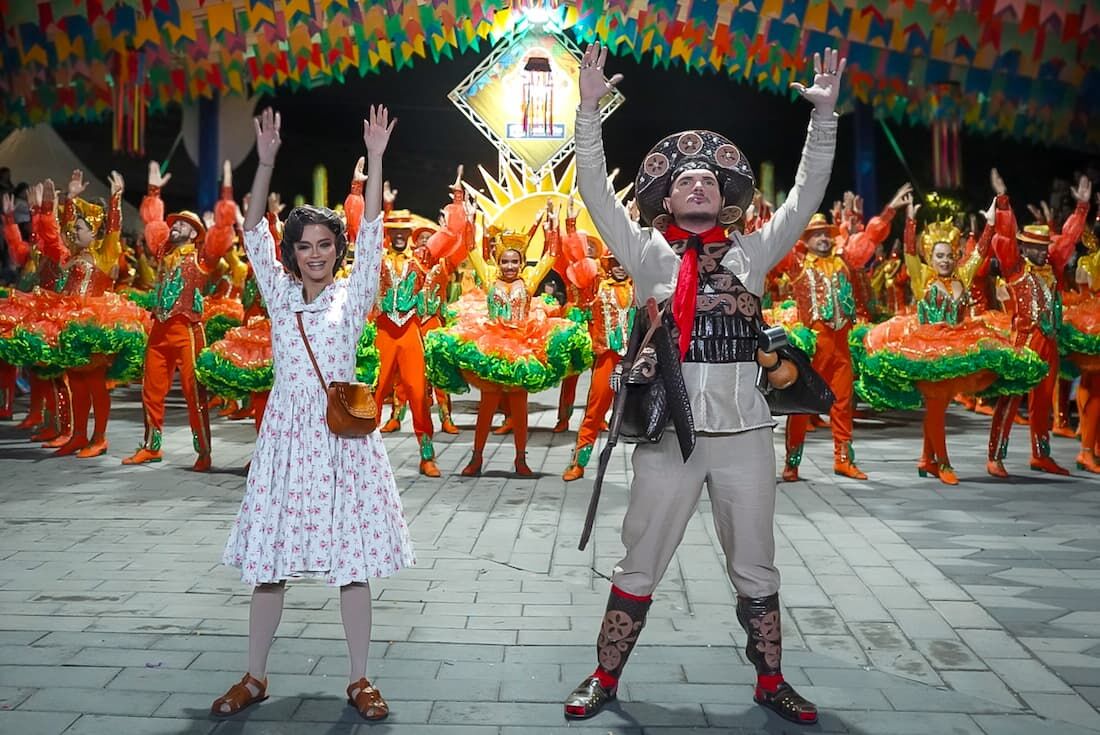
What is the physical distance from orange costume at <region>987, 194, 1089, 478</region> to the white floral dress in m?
5.60

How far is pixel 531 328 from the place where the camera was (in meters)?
8.02

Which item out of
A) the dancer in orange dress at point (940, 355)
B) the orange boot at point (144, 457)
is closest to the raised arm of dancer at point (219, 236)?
the orange boot at point (144, 457)

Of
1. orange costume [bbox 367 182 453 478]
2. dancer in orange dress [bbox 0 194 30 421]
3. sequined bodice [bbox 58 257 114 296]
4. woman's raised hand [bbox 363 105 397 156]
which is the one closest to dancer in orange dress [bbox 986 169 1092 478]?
orange costume [bbox 367 182 453 478]

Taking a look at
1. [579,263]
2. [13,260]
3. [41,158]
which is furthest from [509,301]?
[41,158]

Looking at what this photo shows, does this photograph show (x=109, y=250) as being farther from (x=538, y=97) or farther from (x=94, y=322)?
(x=538, y=97)

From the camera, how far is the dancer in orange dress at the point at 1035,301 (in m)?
7.95

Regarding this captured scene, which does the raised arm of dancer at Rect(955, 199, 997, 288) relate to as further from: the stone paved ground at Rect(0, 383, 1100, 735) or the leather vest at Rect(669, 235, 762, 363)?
the leather vest at Rect(669, 235, 762, 363)

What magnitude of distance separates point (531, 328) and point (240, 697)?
4770mm

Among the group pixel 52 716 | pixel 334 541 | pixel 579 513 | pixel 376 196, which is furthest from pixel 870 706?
pixel 579 513

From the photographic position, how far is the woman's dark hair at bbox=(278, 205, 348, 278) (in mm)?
3639

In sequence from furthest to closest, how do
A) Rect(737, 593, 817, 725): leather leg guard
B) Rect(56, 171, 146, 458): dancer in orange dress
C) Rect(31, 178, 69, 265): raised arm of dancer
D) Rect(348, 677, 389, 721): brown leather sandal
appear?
Rect(31, 178, 69, 265): raised arm of dancer
Rect(56, 171, 146, 458): dancer in orange dress
Rect(737, 593, 817, 725): leather leg guard
Rect(348, 677, 389, 721): brown leather sandal

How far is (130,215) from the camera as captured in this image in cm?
1748

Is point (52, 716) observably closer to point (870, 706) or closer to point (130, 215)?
point (870, 706)

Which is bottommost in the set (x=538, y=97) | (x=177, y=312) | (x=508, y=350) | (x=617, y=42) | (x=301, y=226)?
(x=508, y=350)
